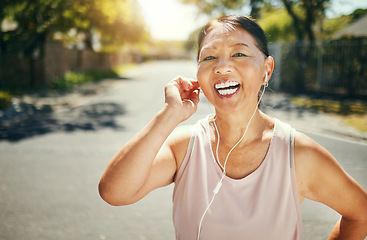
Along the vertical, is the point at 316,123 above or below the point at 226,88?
below

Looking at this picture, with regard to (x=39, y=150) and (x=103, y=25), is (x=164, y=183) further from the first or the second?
(x=103, y=25)

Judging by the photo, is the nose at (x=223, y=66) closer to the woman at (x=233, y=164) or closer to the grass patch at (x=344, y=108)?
the woman at (x=233, y=164)

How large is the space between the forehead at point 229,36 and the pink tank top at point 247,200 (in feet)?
1.73

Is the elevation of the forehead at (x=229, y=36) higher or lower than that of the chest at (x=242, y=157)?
higher

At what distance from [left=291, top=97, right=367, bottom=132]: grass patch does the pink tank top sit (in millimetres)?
7676

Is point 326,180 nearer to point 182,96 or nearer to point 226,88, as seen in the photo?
point 226,88

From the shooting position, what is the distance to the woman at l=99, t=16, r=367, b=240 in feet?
5.06

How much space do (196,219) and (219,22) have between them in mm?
1072

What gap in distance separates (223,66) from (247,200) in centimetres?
70

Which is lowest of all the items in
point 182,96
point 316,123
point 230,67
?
point 316,123

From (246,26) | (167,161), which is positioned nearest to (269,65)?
(246,26)

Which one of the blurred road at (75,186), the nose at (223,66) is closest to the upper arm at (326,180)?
the nose at (223,66)

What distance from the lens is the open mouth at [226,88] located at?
1.67m

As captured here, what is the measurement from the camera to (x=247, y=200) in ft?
5.14
